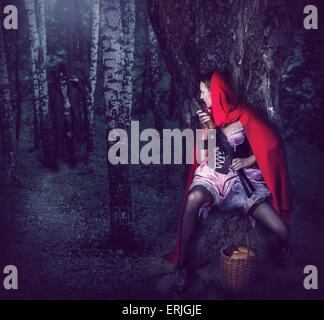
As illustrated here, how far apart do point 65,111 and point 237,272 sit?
15.5ft

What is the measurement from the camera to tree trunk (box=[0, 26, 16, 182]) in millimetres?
6094

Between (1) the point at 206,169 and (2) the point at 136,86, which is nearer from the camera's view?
(1) the point at 206,169

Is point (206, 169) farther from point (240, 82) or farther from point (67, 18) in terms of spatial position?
point (67, 18)

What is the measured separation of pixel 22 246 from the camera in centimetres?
518

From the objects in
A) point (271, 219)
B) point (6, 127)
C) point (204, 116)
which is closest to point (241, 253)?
point (271, 219)

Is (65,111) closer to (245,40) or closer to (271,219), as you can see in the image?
(245,40)

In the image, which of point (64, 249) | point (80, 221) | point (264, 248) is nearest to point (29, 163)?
point (80, 221)

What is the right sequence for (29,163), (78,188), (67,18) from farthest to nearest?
(67,18)
(29,163)
(78,188)

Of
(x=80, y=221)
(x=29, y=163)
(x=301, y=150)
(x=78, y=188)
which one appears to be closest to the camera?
(x=80, y=221)

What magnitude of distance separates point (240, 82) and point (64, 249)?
3008 mm

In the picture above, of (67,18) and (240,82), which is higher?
(67,18)

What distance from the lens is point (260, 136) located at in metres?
4.40

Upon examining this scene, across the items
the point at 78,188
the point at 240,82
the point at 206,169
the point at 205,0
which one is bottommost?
the point at 78,188

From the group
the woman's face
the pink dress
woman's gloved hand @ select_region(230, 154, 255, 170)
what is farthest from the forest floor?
the woman's face
